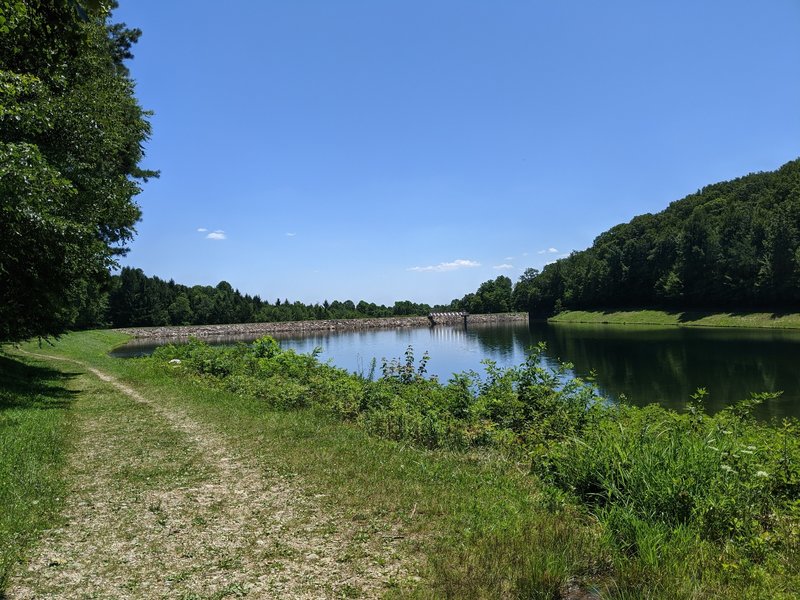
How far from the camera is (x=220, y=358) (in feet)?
69.0

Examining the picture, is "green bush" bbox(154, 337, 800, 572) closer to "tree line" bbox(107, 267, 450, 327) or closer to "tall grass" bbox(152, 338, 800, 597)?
"tall grass" bbox(152, 338, 800, 597)

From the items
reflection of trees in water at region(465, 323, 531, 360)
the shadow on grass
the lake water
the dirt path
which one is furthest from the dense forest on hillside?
the shadow on grass

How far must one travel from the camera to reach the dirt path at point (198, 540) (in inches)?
168

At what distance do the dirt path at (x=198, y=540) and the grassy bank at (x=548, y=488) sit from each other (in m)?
0.38

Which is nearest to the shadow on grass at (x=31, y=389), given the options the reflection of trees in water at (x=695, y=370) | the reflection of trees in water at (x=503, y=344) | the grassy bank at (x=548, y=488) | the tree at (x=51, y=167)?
the tree at (x=51, y=167)

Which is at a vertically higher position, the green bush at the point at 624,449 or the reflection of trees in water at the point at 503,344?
the green bush at the point at 624,449

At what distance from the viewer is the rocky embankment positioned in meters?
94.0

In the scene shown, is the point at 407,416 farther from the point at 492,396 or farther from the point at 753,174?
the point at 753,174

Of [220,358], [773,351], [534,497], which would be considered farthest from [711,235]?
[534,497]

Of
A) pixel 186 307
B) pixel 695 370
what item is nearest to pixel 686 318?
pixel 695 370

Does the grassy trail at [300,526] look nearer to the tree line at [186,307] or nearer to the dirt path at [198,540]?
the dirt path at [198,540]

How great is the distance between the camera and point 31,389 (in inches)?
580

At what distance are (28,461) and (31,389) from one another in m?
9.07

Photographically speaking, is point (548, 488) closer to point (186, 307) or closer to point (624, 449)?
point (624, 449)
